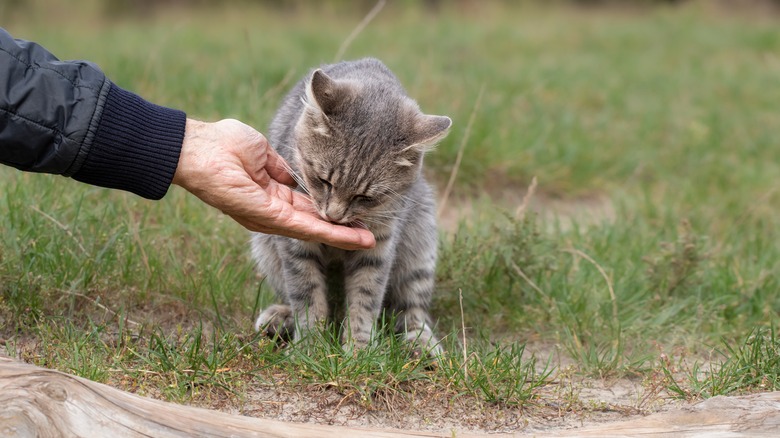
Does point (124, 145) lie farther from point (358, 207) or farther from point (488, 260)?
point (488, 260)

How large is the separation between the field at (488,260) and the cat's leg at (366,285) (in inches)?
11.8

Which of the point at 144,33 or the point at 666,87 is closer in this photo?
the point at 666,87

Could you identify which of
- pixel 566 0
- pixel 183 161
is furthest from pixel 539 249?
pixel 566 0

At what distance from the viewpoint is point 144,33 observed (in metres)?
9.62

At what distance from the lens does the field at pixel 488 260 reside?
3164 millimetres

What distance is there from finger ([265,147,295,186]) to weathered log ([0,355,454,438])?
54.6 inches

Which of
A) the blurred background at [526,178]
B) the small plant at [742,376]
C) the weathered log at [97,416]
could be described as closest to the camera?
the weathered log at [97,416]

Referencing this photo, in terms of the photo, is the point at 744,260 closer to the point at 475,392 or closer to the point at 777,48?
the point at 475,392

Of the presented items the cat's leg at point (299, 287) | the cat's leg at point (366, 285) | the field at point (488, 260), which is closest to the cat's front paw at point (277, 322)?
the cat's leg at point (299, 287)

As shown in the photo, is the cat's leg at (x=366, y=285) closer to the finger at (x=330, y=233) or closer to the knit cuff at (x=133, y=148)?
the finger at (x=330, y=233)

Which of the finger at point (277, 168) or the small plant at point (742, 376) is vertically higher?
the finger at point (277, 168)

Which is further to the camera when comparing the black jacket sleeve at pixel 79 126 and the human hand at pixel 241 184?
the human hand at pixel 241 184

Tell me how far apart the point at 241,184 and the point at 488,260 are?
1697 mm

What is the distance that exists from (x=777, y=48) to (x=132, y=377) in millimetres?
10072
